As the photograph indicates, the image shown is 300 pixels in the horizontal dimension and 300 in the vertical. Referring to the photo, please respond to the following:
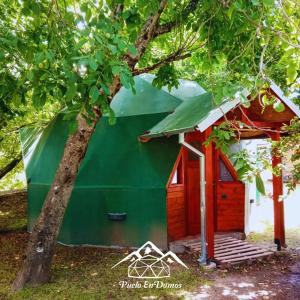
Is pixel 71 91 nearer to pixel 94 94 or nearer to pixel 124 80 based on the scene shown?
pixel 94 94

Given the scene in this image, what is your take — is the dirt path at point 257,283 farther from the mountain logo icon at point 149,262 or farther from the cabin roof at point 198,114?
the cabin roof at point 198,114

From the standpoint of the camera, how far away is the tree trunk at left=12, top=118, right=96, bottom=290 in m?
5.98

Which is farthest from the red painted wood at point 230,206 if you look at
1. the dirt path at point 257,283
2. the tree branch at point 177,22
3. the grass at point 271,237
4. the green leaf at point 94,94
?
the green leaf at point 94,94

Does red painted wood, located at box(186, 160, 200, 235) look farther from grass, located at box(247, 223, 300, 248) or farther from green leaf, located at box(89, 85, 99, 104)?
green leaf, located at box(89, 85, 99, 104)

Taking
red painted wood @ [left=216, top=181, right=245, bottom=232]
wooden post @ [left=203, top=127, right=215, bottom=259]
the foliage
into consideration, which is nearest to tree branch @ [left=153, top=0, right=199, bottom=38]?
wooden post @ [left=203, top=127, right=215, bottom=259]

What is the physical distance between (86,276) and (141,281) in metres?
1.00

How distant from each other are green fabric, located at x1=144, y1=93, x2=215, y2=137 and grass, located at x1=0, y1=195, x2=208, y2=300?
2630 millimetres

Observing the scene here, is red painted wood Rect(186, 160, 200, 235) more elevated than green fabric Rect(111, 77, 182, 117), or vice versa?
green fabric Rect(111, 77, 182, 117)

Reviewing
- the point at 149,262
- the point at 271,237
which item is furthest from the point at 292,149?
the point at 271,237

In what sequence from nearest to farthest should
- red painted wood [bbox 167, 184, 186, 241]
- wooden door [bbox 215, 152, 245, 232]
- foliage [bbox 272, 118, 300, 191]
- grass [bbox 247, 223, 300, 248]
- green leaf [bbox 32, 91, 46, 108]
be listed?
1. green leaf [bbox 32, 91, 46, 108]
2. foliage [bbox 272, 118, 300, 191]
3. red painted wood [bbox 167, 184, 186, 241]
4. grass [bbox 247, 223, 300, 248]
5. wooden door [bbox 215, 152, 245, 232]

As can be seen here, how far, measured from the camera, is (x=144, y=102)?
948 centimetres

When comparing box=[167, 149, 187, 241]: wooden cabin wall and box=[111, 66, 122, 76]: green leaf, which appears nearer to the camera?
box=[111, 66, 122, 76]: green leaf

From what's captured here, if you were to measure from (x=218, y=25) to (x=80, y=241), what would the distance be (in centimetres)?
578

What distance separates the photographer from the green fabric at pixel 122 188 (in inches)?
328
